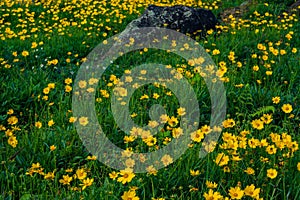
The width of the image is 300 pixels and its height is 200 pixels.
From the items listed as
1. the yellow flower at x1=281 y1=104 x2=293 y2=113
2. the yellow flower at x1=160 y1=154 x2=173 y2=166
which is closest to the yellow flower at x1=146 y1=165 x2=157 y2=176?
the yellow flower at x1=160 y1=154 x2=173 y2=166

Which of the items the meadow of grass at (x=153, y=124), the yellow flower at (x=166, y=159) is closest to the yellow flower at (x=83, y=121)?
the meadow of grass at (x=153, y=124)

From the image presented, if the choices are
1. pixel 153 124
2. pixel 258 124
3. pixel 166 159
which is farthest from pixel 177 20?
pixel 166 159

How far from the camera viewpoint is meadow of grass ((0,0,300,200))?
2.51 meters

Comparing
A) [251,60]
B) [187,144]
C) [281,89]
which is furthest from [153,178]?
[251,60]

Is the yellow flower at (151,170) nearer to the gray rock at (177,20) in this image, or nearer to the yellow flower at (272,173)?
the yellow flower at (272,173)

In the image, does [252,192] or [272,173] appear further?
[272,173]

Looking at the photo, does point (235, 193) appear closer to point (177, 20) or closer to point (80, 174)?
point (80, 174)

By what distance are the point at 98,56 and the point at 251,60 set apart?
2.40 metres

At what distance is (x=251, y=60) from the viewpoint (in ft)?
17.3

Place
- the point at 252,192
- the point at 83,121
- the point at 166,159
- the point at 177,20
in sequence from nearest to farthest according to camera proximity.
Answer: the point at 252,192 < the point at 166,159 < the point at 83,121 < the point at 177,20

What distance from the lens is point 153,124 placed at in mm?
3338

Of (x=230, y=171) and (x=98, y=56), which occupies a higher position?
(x=230, y=171)

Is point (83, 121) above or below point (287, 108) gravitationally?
below

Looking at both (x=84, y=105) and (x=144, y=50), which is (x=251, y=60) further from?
(x=84, y=105)
